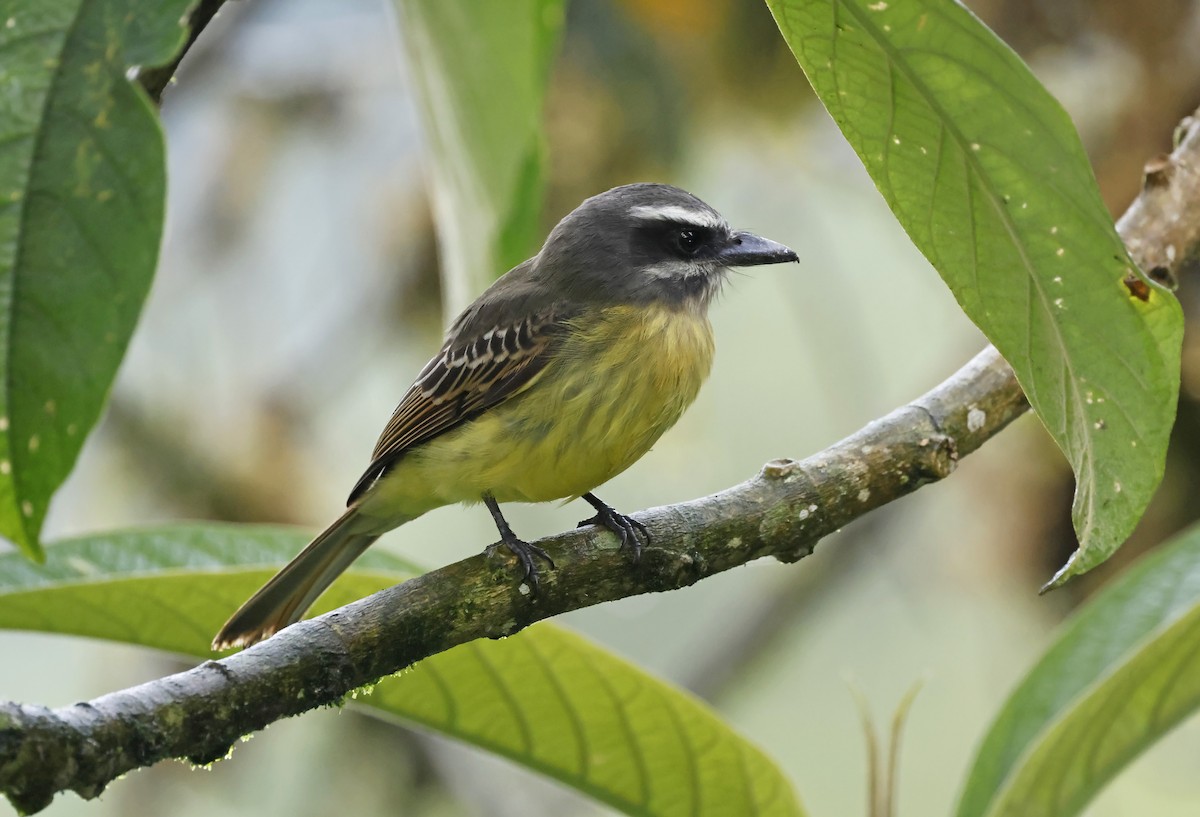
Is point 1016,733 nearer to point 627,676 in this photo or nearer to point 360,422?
point 627,676

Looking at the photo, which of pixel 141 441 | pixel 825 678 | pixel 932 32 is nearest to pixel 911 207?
pixel 932 32

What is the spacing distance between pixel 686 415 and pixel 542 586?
159 inches

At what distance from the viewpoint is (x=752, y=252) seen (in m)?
3.33

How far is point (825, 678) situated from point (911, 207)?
6.09 meters

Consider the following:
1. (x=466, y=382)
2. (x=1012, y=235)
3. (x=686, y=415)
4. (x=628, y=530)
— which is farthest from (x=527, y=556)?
(x=686, y=415)

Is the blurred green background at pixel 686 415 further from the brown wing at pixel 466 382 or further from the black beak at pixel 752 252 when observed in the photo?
the black beak at pixel 752 252

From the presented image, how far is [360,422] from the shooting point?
27.0 ft

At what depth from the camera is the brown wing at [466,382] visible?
3.05 m

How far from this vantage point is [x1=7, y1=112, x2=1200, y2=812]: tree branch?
1445 mm

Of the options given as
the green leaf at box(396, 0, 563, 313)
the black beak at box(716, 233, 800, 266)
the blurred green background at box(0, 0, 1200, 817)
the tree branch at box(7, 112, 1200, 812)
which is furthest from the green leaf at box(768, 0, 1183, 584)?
the blurred green background at box(0, 0, 1200, 817)

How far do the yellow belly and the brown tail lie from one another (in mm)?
A: 225

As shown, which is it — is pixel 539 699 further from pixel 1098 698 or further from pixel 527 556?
pixel 1098 698

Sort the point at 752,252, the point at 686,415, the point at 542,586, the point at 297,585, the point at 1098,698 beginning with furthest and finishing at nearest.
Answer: the point at 686,415 < the point at 752,252 < the point at 297,585 < the point at 1098,698 < the point at 542,586

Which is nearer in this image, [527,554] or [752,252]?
[527,554]
